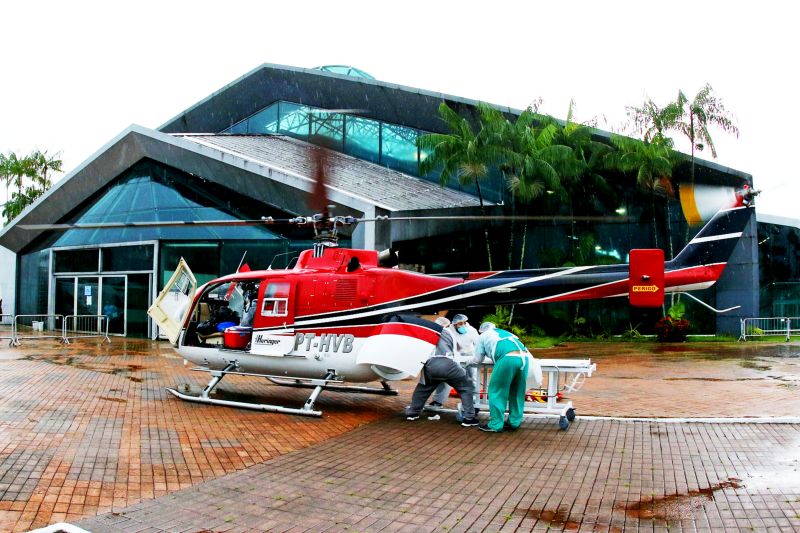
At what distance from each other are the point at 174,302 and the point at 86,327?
16.0 meters

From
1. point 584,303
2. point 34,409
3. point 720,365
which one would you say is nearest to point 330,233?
point 34,409

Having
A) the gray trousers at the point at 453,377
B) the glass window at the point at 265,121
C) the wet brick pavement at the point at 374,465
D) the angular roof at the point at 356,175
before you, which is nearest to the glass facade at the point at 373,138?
the angular roof at the point at 356,175

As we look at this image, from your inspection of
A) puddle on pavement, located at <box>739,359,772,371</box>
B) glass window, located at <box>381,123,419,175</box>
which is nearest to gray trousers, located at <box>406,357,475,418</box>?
puddle on pavement, located at <box>739,359,772,371</box>

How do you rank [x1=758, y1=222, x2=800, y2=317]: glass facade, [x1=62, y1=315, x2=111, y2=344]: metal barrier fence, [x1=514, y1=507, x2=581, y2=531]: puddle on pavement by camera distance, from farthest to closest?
[x1=758, y1=222, x2=800, y2=317]: glass facade, [x1=62, y1=315, x2=111, y2=344]: metal barrier fence, [x1=514, y1=507, x2=581, y2=531]: puddle on pavement

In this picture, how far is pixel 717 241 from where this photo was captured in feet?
35.8

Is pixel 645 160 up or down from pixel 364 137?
down

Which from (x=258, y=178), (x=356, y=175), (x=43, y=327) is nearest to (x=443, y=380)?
(x=258, y=178)

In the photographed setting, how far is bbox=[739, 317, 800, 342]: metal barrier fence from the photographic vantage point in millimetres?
22875

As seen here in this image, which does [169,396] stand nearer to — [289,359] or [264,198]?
[289,359]

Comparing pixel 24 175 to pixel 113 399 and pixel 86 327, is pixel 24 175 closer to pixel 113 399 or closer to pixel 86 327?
pixel 86 327

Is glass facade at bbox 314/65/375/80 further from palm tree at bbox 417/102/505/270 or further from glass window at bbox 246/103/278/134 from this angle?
palm tree at bbox 417/102/505/270

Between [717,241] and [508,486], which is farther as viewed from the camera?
[717,241]

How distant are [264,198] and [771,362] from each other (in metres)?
15.7

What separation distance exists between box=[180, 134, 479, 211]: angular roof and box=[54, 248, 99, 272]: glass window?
6.22 metres
